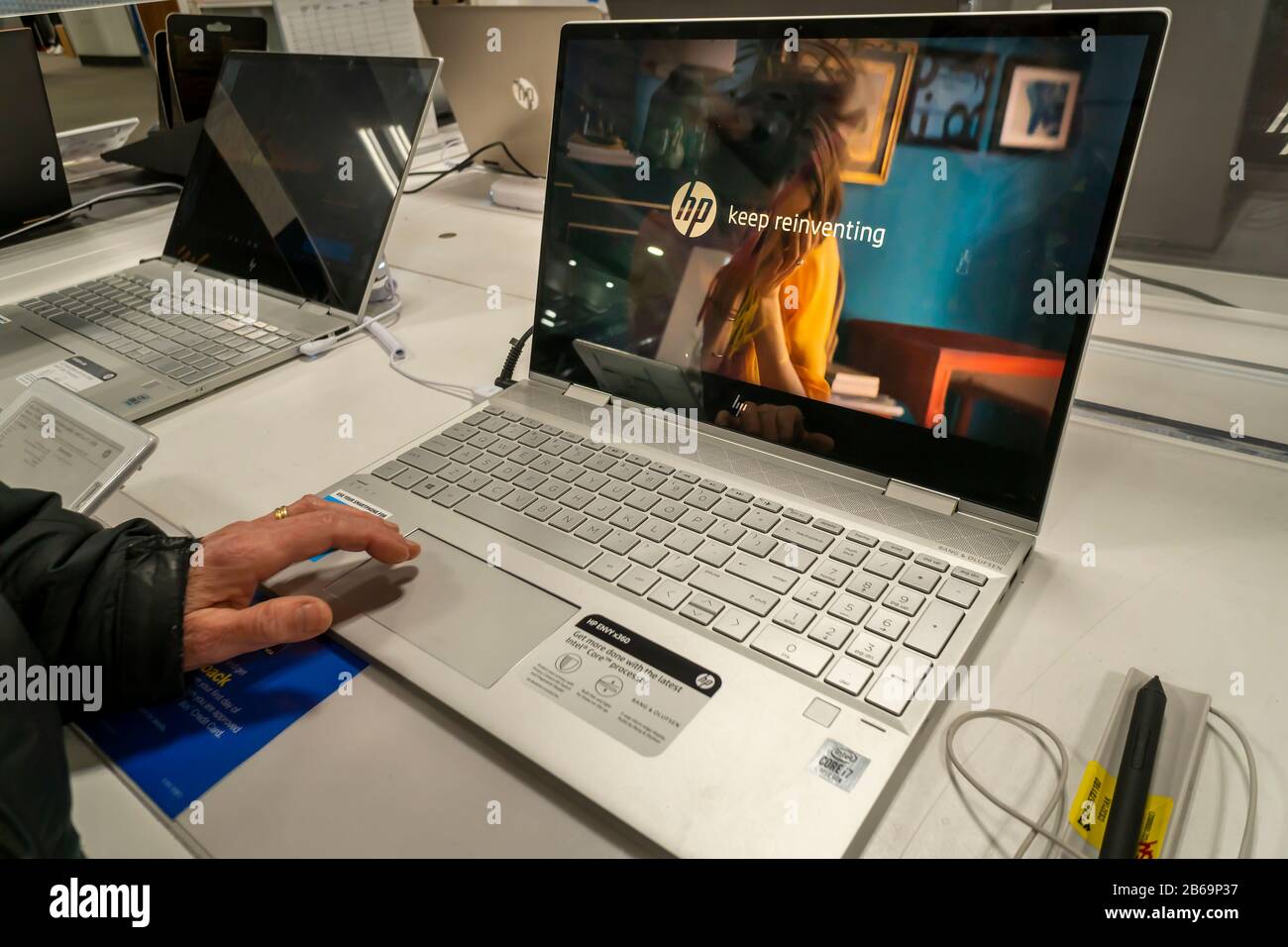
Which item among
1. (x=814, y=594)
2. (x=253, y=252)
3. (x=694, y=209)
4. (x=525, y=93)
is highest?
(x=525, y=93)

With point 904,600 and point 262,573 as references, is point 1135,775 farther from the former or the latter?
point 262,573

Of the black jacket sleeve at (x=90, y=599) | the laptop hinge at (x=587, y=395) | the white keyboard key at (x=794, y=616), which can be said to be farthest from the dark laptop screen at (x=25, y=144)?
the white keyboard key at (x=794, y=616)

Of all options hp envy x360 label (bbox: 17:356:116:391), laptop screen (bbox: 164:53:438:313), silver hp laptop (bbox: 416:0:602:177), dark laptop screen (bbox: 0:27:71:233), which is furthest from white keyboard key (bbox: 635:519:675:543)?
dark laptop screen (bbox: 0:27:71:233)

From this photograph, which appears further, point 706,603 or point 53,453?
point 53,453

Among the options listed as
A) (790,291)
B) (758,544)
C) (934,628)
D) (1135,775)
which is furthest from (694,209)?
(1135,775)

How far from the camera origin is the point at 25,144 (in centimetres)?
134

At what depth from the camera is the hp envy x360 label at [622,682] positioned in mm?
481

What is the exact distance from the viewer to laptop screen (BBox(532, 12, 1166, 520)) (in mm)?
553

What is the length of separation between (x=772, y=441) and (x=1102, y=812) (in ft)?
1.26

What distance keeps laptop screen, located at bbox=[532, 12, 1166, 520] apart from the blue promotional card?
0.40 m

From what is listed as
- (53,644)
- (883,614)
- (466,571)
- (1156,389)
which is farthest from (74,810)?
(1156,389)

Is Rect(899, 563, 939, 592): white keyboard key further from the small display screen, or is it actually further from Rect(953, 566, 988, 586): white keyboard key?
the small display screen

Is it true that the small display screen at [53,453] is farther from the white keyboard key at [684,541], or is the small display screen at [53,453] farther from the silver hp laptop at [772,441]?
the white keyboard key at [684,541]
